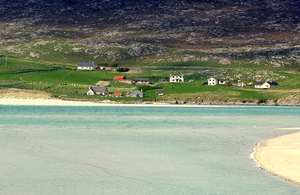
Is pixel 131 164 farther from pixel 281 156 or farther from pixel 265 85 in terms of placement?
pixel 265 85

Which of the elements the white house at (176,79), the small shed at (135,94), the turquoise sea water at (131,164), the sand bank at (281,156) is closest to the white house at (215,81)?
the white house at (176,79)

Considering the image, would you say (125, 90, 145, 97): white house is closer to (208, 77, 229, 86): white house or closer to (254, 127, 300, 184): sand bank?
(208, 77, 229, 86): white house

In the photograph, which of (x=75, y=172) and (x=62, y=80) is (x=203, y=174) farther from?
(x=62, y=80)

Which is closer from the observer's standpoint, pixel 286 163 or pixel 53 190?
pixel 53 190

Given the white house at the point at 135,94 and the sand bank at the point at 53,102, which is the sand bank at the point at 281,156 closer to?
the sand bank at the point at 53,102

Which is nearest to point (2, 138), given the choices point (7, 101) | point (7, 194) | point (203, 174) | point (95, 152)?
point (95, 152)

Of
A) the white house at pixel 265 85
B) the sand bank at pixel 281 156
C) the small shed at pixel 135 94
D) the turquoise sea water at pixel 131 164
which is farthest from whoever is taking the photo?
the white house at pixel 265 85

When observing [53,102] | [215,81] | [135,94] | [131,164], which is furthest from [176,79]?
[131,164]

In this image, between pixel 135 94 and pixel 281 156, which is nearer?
pixel 281 156
